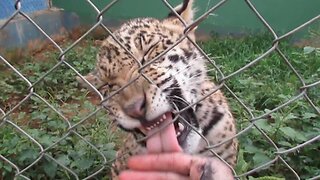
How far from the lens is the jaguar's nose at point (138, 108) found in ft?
7.87

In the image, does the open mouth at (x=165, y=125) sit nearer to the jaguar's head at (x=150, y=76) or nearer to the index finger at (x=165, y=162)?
the jaguar's head at (x=150, y=76)

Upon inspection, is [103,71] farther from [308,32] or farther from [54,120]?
[308,32]

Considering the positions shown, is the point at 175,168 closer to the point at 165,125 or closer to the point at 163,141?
the point at 163,141

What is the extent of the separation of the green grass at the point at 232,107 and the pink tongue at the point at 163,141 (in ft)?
2.06

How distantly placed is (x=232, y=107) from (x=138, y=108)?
1953 mm

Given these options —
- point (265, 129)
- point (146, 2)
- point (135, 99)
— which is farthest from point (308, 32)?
point (135, 99)

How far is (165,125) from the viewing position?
225cm

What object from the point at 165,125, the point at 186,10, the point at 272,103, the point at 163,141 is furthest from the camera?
the point at 272,103

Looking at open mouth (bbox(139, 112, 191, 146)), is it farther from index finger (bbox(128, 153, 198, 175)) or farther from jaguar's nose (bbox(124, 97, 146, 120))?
index finger (bbox(128, 153, 198, 175))

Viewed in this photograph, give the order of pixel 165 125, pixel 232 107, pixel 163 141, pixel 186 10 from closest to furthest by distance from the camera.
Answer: pixel 163 141
pixel 165 125
pixel 186 10
pixel 232 107

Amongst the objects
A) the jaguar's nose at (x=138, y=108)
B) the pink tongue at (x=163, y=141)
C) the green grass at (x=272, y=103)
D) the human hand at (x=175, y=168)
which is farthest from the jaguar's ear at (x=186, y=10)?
the human hand at (x=175, y=168)

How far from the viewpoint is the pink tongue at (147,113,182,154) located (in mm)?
2070

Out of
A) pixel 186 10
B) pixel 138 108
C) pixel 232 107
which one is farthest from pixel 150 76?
pixel 232 107

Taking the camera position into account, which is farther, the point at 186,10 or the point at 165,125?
the point at 186,10
